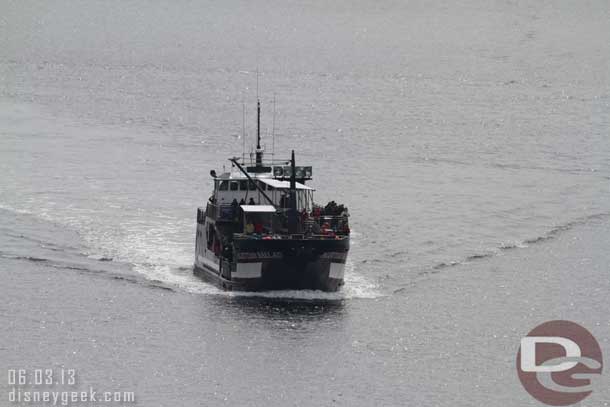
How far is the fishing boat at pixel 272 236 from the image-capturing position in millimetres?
65500

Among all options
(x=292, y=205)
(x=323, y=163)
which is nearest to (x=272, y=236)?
(x=292, y=205)

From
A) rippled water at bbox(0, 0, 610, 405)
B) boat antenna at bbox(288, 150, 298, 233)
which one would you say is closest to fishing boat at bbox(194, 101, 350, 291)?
boat antenna at bbox(288, 150, 298, 233)

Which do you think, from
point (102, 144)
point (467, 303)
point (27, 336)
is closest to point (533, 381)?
point (467, 303)

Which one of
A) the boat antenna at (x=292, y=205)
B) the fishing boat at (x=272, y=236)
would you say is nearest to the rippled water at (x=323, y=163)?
the fishing boat at (x=272, y=236)

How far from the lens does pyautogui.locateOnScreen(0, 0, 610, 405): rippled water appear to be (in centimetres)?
7131

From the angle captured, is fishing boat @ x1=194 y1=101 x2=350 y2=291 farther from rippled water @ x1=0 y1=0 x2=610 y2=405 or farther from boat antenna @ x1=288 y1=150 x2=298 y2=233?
rippled water @ x1=0 y1=0 x2=610 y2=405

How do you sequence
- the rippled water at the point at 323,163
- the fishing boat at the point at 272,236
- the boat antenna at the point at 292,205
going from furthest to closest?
1. the rippled water at the point at 323,163
2. the boat antenna at the point at 292,205
3. the fishing boat at the point at 272,236

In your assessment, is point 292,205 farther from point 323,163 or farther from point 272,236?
point 323,163

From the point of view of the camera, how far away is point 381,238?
80.1m

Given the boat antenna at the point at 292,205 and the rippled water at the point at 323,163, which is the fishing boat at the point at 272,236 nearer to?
the boat antenna at the point at 292,205

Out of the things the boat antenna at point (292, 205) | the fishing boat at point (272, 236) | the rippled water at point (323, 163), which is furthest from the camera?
the rippled water at point (323, 163)

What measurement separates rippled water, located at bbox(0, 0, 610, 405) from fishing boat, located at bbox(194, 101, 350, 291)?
1.12 meters

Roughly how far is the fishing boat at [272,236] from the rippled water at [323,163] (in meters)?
1.12

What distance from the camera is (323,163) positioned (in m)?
104
